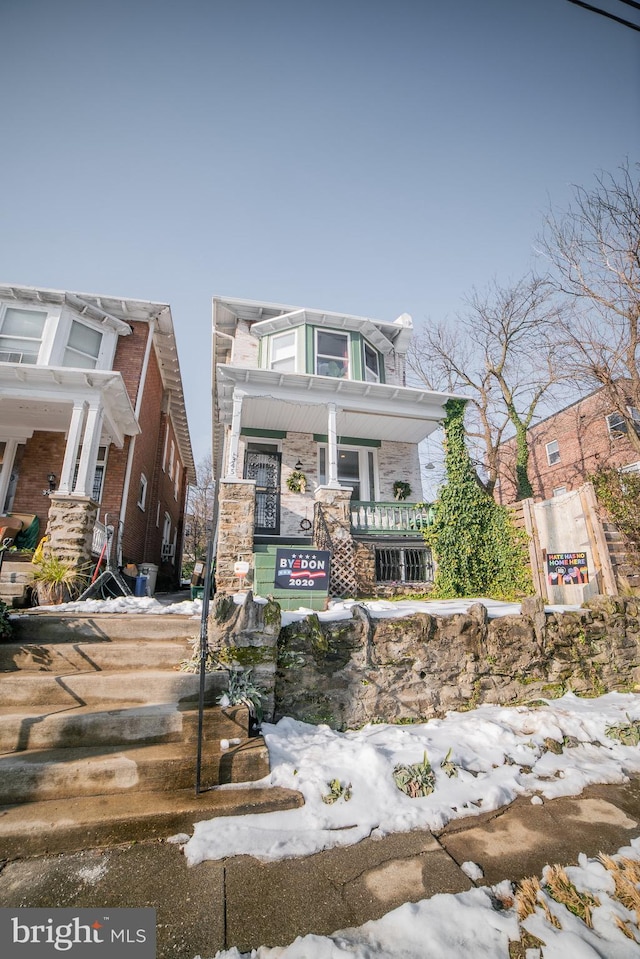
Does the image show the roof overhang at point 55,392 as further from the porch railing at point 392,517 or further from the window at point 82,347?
the porch railing at point 392,517

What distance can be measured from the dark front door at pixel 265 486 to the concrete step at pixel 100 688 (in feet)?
24.8

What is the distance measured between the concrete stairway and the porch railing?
6926 millimetres

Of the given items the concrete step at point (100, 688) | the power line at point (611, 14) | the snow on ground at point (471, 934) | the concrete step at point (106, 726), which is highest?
the power line at point (611, 14)

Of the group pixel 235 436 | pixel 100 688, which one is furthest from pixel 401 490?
pixel 100 688

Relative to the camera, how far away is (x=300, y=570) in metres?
5.89

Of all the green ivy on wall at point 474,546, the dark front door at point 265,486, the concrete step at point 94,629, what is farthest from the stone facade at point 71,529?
the green ivy on wall at point 474,546

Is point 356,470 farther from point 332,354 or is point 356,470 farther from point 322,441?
point 332,354

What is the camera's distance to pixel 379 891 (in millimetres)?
2164

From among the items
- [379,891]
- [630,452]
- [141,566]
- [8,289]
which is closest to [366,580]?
[141,566]

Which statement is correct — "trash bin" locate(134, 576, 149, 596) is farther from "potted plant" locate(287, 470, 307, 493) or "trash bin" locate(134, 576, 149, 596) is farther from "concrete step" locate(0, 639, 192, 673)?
"concrete step" locate(0, 639, 192, 673)

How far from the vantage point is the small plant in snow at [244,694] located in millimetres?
3572

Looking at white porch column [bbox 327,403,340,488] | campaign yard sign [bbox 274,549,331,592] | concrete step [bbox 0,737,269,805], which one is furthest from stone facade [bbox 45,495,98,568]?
white porch column [bbox 327,403,340,488]

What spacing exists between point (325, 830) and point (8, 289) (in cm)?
1353

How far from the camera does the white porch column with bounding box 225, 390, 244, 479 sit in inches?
382
